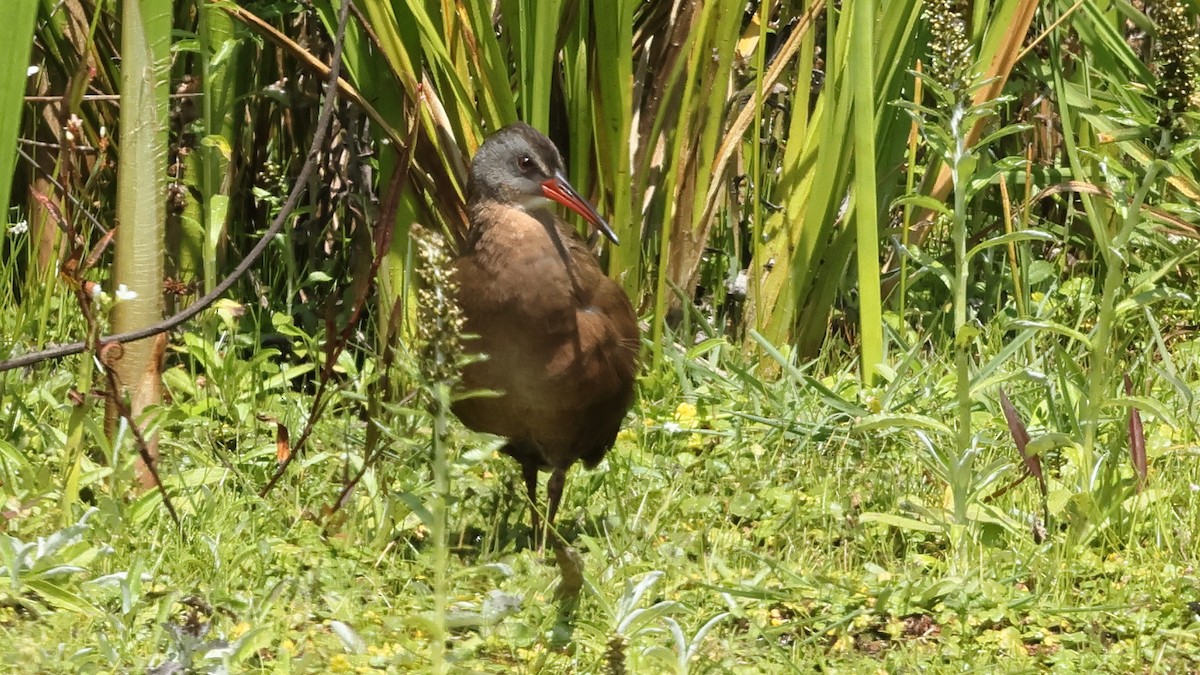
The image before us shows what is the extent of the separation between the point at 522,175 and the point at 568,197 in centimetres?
15

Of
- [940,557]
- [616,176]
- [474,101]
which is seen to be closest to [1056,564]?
[940,557]

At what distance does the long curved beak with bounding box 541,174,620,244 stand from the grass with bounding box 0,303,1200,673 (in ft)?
1.98

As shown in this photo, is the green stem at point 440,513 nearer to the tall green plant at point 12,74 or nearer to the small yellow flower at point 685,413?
the tall green plant at point 12,74

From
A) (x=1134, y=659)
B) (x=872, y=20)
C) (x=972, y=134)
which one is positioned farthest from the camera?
(x=972, y=134)

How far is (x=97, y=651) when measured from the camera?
2.72 m

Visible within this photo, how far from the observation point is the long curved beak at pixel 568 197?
13.5ft

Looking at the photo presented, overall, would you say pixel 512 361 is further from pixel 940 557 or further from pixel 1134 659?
pixel 1134 659

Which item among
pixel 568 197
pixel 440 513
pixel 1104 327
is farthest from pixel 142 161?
pixel 1104 327

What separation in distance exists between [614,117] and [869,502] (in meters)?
1.31

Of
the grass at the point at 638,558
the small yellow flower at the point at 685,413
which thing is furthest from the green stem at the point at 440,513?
the small yellow flower at the point at 685,413

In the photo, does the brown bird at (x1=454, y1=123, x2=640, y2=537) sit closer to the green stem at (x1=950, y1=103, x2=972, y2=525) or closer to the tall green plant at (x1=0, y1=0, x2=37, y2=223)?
the green stem at (x1=950, y1=103, x2=972, y2=525)

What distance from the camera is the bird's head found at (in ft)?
13.4

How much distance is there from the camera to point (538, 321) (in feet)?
12.4

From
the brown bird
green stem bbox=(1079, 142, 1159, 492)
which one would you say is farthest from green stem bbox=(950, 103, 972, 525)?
the brown bird
